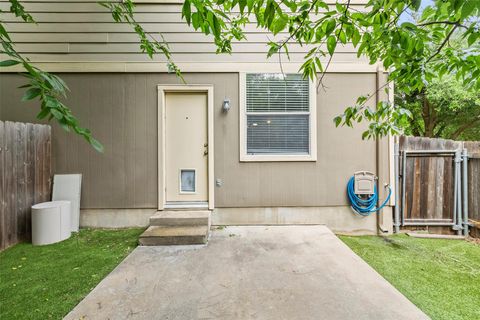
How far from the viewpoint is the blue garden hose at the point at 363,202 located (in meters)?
3.87

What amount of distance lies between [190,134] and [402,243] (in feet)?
12.4

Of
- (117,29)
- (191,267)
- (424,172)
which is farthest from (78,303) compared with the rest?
(424,172)

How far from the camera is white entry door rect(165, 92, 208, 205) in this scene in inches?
157

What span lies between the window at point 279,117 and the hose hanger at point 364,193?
0.83 metres

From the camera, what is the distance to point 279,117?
156 inches

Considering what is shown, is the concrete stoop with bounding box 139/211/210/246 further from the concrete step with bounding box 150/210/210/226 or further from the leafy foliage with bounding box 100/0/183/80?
the leafy foliage with bounding box 100/0/183/80

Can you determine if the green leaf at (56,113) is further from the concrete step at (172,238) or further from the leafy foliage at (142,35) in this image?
the concrete step at (172,238)

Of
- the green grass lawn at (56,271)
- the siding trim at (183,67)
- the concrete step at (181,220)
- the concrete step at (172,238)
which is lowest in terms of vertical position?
the green grass lawn at (56,271)

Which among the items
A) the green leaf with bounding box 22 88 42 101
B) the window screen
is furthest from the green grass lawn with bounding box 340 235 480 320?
the green leaf with bounding box 22 88 42 101

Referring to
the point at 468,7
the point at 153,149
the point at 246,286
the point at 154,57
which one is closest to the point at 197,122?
the point at 153,149

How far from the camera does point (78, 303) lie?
1966 mm

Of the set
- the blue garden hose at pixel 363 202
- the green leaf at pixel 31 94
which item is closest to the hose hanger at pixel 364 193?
the blue garden hose at pixel 363 202

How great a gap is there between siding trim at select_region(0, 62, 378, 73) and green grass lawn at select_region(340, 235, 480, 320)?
288 centimetres

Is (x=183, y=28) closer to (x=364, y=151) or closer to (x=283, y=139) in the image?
(x=283, y=139)
